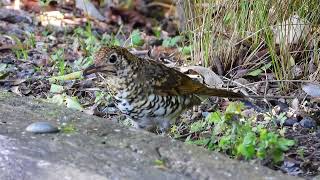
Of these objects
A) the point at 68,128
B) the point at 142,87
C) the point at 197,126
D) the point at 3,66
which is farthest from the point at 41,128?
the point at 3,66

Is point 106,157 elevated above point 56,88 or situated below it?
above

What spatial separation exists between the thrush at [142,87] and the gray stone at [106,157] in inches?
11.9

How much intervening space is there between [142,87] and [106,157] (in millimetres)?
918

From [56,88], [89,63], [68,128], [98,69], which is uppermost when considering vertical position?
[98,69]

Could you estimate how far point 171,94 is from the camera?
450 centimetres

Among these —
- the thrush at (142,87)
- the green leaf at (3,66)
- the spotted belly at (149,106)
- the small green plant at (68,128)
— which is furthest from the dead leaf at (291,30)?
the green leaf at (3,66)

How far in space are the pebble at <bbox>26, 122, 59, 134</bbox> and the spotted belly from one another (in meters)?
0.52

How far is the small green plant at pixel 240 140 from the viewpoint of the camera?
360 centimetres

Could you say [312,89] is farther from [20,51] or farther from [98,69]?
[20,51]

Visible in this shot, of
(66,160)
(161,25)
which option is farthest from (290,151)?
(161,25)

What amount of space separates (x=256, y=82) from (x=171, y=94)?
1.05 meters

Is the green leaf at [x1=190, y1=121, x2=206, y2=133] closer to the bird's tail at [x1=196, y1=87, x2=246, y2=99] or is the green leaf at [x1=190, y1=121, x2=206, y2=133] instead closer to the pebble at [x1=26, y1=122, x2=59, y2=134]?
the bird's tail at [x1=196, y1=87, x2=246, y2=99]

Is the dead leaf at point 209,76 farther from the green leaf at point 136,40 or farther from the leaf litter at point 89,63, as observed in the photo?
the green leaf at point 136,40

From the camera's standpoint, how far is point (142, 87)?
14.3 ft
